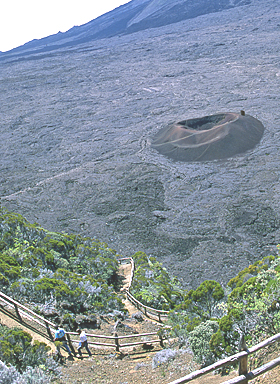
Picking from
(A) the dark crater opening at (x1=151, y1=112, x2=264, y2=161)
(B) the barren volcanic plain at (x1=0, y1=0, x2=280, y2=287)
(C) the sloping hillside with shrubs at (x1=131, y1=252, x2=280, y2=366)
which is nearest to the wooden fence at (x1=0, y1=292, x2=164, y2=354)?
(C) the sloping hillside with shrubs at (x1=131, y1=252, x2=280, y2=366)

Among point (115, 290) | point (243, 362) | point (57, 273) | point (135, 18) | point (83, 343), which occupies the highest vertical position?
point (135, 18)

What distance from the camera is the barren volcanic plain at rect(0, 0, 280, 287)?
15633 mm

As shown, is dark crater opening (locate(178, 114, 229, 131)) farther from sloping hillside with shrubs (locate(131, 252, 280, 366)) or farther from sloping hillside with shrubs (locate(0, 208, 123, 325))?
sloping hillside with shrubs (locate(131, 252, 280, 366))

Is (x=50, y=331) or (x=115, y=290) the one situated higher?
(x=50, y=331)

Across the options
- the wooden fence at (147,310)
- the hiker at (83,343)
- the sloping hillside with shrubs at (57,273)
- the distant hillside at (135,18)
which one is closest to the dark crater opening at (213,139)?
the sloping hillside with shrubs at (57,273)

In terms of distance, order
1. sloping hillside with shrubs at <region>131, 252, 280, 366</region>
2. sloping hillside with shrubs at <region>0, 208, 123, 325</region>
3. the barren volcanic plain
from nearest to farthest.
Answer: sloping hillside with shrubs at <region>131, 252, 280, 366</region> → sloping hillside with shrubs at <region>0, 208, 123, 325</region> → the barren volcanic plain

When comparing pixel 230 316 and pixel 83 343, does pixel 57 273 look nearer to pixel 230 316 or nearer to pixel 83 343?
pixel 83 343

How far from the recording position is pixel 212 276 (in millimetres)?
13070

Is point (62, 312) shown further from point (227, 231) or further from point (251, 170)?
point (251, 170)

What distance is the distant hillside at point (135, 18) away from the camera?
10288 centimetres

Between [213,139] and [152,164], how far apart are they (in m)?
4.36

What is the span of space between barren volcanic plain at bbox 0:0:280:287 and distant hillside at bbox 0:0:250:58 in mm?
49986

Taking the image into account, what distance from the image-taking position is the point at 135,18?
12538 centimetres

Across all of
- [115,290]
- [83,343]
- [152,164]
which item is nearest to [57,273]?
[115,290]
